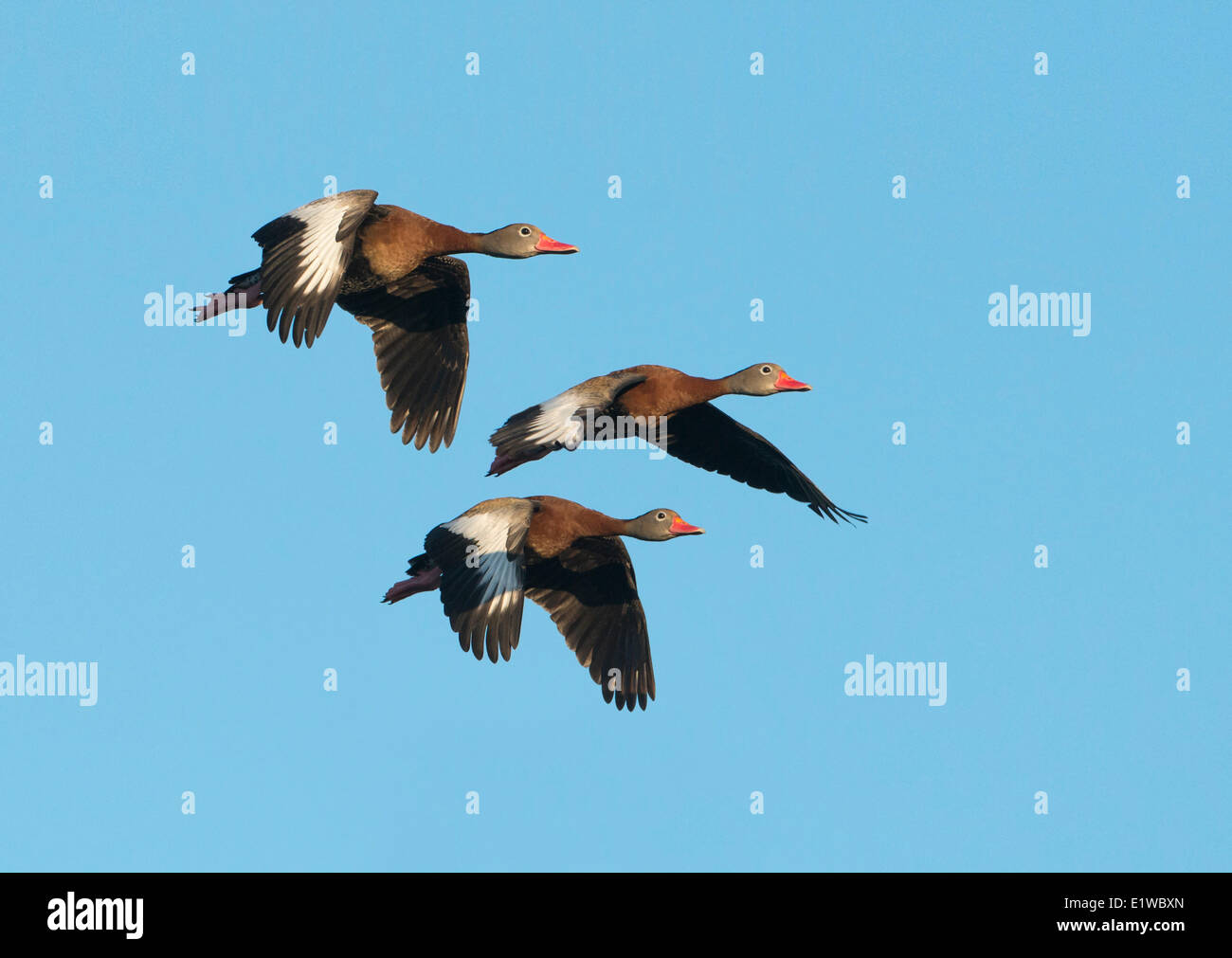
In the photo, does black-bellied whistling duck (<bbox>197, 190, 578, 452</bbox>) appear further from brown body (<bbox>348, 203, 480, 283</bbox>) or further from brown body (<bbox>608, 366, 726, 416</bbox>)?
brown body (<bbox>608, 366, 726, 416</bbox>)

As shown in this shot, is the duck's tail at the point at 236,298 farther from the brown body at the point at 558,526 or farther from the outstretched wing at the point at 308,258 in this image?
the brown body at the point at 558,526

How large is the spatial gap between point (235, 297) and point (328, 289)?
2.38 metres

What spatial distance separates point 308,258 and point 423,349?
2.87m

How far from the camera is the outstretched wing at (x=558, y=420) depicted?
17.9 metres

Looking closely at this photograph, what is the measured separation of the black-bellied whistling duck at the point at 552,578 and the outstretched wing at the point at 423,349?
1426mm

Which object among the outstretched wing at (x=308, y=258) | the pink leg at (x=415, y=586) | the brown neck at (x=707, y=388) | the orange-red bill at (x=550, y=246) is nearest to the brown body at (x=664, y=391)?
the brown neck at (x=707, y=388)

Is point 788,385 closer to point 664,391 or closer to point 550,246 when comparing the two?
point 664,391

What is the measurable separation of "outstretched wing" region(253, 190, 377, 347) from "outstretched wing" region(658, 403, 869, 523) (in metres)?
4.59

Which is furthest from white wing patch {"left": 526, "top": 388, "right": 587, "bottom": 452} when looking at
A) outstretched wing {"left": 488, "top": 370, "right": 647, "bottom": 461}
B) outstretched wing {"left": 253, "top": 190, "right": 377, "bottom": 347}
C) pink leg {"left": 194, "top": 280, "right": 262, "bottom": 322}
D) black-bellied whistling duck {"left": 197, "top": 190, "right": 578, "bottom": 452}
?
pink leg {"left": 194, "top": 280, "right": 262, "bottom": 322}

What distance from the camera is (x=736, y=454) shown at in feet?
69.8

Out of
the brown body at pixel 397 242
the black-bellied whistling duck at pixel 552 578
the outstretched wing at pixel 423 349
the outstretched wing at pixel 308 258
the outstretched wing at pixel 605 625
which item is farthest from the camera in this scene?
the outstretched wing at pixel 605 625

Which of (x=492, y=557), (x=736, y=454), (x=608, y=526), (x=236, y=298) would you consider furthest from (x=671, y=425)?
(x=236, y=298)
